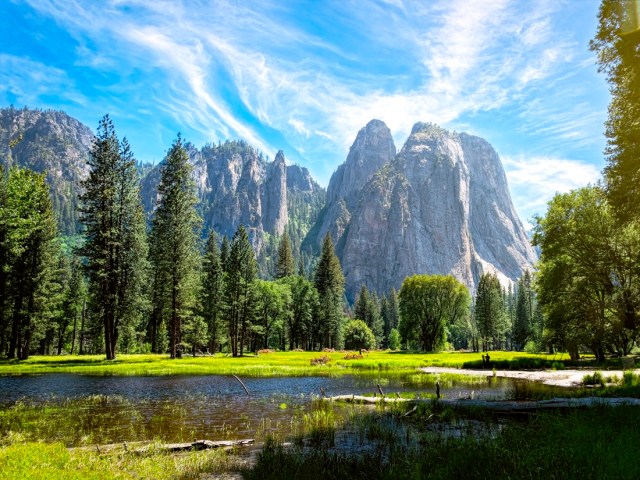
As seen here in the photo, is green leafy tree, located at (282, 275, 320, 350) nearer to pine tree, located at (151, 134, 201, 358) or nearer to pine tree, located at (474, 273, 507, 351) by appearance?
pine tree, located at (151, 134, 201, 358)

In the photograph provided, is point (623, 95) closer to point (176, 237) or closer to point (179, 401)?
point (179, 401)

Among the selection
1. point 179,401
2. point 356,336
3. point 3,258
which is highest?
point 3,258

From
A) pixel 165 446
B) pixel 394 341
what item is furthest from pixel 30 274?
pixel 394 341

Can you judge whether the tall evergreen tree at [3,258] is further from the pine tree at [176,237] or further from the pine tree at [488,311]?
the pine tree at [488,311]

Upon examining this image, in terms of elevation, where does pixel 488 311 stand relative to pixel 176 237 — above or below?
below

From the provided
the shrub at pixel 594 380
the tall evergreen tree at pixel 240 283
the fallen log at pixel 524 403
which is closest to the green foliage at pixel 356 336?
the tall evergreen tree at pixel 240 283

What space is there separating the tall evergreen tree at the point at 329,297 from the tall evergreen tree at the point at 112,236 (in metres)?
56.6

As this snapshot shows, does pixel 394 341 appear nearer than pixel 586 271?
No

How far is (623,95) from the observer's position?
67.5 feet

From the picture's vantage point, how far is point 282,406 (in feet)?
69.1

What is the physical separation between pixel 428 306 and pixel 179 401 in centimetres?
7869

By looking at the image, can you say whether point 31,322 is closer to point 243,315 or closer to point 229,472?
point 243,315

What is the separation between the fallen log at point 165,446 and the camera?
485 inches

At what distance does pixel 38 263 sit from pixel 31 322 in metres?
7.08
